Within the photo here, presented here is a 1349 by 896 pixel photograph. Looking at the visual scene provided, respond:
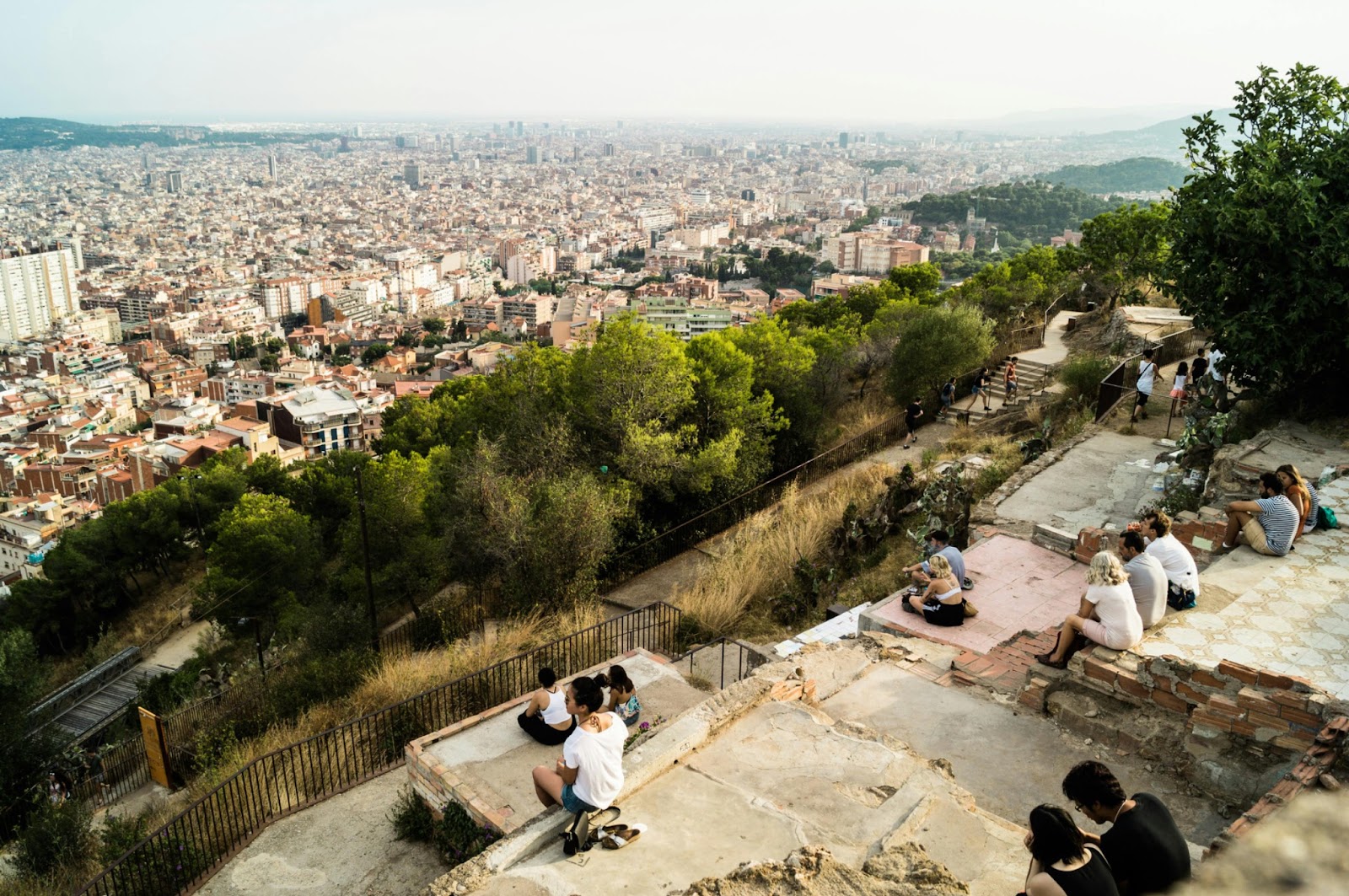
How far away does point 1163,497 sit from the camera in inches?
326

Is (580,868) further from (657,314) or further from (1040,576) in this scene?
(657,314)

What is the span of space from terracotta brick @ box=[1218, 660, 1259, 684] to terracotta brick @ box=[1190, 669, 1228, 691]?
0.04 metres

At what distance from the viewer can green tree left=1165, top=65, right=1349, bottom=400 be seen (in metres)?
8.12

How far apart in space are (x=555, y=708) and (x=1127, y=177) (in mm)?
165405

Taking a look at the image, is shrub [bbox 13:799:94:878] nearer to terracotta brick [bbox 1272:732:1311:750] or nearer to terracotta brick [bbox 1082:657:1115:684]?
terracotta brick [bbox 1082:657:1115:684]

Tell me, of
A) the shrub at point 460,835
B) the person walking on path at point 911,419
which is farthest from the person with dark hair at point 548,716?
the person walking on path at point 911,419

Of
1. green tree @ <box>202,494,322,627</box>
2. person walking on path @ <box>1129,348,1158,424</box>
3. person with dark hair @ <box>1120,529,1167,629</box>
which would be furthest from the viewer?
green tree @ <box>202,494,322,627</box>

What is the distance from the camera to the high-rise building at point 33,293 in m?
119

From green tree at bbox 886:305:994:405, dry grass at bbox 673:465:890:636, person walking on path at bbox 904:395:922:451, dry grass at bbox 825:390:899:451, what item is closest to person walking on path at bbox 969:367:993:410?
green tree at bbox 886:305:994:405

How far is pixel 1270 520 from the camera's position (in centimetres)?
632

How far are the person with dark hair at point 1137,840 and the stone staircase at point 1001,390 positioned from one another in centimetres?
1066

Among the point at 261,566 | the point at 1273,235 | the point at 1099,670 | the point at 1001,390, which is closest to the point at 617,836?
the point at 1099,670

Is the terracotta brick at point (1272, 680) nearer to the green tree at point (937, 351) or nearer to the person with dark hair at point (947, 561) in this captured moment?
the person with dark hair at point (947, 561)

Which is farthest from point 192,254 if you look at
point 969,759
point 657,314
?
point 969,759
